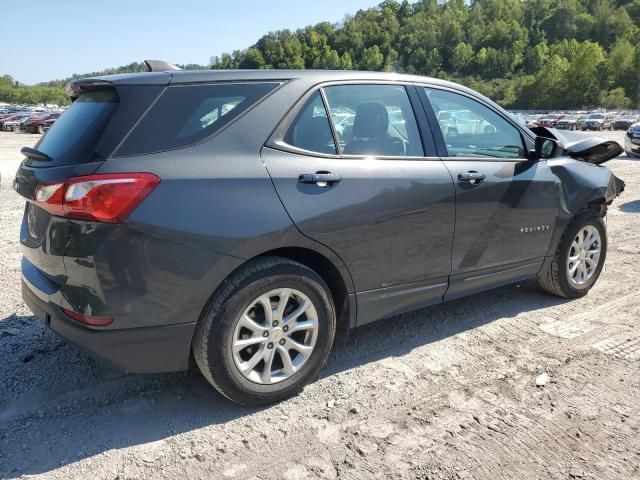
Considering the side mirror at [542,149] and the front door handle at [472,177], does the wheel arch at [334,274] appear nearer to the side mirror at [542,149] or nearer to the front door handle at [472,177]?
the front door handle at [472,177]

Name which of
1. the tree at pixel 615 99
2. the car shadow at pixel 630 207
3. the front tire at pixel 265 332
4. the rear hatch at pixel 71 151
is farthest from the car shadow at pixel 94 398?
the tree at pixel 615 99

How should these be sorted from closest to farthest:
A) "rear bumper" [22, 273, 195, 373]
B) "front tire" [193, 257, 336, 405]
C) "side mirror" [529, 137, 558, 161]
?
"rear bumper" [22, 273, 195, 373], "front tire" [193, 257, 336, 405], "side mirror" [529, 137, 558, 161]

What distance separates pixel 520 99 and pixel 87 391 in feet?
472

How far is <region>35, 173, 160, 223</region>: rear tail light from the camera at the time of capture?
7.88 ft

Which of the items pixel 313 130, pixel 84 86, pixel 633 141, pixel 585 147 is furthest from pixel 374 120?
pixel 633 141

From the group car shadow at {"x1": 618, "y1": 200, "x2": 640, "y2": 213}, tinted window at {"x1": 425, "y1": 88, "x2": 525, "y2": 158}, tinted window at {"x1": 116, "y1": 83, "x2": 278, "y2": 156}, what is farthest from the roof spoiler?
car shadow at {"x1": 618, "y1": 200, "x2": 640, "y2": 213}

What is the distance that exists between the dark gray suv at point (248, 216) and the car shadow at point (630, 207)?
5.40 meters

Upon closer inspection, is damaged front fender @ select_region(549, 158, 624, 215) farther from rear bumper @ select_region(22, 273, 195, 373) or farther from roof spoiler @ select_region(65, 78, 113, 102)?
roof spoiler @ select_region(65, 78, 113, 102)

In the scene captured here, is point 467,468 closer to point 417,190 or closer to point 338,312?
point 338,312

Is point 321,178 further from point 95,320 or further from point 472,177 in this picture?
point 95,320

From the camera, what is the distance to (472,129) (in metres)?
3.89

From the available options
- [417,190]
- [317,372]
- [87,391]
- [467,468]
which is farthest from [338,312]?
[87,391]

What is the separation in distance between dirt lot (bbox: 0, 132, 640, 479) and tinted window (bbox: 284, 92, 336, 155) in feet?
4.46

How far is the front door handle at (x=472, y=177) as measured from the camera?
11.6 feet
